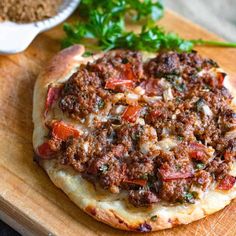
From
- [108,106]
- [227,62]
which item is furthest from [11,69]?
[227,62]

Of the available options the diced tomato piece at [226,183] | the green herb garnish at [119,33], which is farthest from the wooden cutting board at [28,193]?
the green herb garnish at [119,33]

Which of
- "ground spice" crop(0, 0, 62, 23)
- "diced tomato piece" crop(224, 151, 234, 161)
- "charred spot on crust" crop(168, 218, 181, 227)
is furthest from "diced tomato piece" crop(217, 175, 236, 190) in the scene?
"ground spice" crop(0, 0, 62, 23)

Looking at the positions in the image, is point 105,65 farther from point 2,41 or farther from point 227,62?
point 227,62

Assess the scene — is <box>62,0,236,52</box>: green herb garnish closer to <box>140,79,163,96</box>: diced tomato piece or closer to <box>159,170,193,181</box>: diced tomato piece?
<box>140,79,163,96</box>: diced tomato piece

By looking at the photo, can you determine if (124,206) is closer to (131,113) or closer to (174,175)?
(174,175)

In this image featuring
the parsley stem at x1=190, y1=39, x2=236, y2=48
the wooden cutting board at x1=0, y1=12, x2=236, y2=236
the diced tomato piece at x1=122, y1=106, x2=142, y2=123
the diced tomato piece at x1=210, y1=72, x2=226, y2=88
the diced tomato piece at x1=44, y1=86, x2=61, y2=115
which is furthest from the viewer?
the parsley stem at x1=190, y1=39, x2=236, y2=48

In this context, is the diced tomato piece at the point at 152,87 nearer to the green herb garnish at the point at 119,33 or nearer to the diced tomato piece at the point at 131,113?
the diced tomato piece at the point at 131,113
